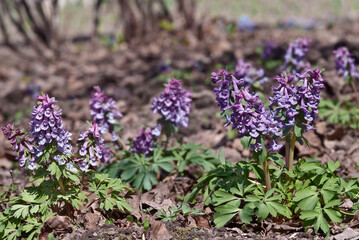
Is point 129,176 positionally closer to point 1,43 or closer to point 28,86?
point 28,86

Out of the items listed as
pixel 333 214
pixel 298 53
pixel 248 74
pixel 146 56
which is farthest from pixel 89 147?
pixel 146 56

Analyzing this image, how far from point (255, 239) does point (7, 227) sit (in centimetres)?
176

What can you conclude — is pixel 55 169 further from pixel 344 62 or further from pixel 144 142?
pixel 344 62

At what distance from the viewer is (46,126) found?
2.69 m

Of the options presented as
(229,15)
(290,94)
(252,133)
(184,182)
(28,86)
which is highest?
(229,15)

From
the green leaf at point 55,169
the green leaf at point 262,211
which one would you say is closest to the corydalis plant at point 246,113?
the green leaf at point 262,211

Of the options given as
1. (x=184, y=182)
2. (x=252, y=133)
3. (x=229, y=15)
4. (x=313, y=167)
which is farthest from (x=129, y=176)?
(x=229, y=15)

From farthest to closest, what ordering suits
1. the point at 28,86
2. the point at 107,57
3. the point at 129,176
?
the point at 107,57, the point at 28,86, the point at 129,176

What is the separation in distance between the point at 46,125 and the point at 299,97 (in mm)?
1711

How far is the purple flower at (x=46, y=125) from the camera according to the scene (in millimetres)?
2670

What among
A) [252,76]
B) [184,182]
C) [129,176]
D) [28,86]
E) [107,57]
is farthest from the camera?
[107,57]

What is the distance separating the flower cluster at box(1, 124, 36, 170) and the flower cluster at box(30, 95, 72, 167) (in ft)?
0.20

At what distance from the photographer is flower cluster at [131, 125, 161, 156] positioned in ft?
12.4

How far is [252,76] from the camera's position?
16.3 feet
